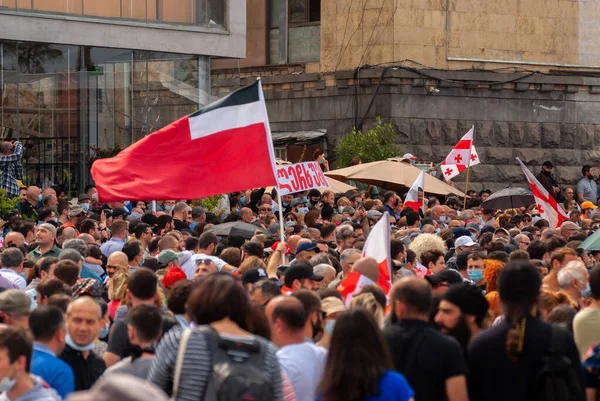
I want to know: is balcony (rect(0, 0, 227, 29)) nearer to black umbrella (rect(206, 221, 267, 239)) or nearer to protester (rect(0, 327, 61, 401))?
black umbrella (rect(206, 221, 267, 239))

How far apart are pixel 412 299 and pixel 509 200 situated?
1922cm

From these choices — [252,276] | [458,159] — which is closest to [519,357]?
A: [252,276]

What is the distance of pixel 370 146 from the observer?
29312mm

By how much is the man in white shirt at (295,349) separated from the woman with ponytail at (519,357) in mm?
799

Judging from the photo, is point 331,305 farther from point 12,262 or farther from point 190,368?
point 12,262

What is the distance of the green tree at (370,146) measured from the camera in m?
29.2

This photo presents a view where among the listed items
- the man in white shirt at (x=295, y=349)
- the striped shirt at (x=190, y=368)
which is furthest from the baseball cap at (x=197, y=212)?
the striped shirt at (x=190, y=368)

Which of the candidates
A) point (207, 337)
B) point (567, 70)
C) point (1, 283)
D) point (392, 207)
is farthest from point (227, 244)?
point (567, 70)

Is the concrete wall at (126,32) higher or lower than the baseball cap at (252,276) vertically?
higher

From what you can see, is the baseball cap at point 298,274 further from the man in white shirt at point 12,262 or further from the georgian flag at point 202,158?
the man in white shirt at point 12,262

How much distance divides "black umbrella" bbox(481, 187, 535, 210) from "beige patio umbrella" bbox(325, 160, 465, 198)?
0.74 meters

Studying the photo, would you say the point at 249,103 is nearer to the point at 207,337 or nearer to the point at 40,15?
the point at 207,337

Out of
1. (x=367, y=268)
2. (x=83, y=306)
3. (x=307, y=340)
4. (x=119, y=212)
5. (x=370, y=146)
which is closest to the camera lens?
(x=307, y=340)

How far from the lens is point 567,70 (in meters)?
33.2
